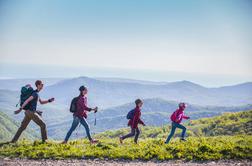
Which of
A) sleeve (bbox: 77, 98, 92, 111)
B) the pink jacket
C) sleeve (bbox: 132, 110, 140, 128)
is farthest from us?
the pink jacket

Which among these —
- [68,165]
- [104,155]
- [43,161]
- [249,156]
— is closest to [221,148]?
[249,156]

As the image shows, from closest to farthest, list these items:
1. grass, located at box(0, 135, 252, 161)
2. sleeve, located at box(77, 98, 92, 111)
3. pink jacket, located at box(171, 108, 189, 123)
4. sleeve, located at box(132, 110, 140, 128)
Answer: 1. grass, located at box(0, 135, 252, 161)
2. sleeve, located at box(77, 98, 92, 111)
3. sleeve, located at box(132, 110, 140, 128)
4. pink jacket, located at box(171, 108, 189, 123)

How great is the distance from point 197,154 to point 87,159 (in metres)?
5.41

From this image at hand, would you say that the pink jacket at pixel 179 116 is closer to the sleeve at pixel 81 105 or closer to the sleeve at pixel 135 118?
the sleeve at pixel 135 118

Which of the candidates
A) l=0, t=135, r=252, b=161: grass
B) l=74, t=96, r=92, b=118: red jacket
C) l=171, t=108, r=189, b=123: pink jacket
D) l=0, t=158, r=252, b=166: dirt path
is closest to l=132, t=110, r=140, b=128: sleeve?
l=0, t=135, r=252, b=161: grass

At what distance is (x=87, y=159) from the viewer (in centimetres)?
1571

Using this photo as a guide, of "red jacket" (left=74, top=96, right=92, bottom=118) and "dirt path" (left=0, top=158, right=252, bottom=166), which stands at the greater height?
"red jacket" (left=74, top=96, right=92, bottom=118)

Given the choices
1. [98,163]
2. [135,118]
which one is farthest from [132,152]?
[135,118]

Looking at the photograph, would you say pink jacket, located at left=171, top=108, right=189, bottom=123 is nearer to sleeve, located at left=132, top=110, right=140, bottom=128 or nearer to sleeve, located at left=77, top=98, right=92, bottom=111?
sleeve, located at left=132, top=110, right=140, bottom=128

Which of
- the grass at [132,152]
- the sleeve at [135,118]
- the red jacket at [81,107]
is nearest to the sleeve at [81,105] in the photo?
the red jacket at [81,107]

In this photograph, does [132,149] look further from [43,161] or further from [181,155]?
[43,161]

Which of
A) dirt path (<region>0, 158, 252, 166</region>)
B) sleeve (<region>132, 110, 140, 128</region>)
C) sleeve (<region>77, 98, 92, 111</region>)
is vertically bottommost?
dirt path (<region>0, 158, 252, 166</region>)

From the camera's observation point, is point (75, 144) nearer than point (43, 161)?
No

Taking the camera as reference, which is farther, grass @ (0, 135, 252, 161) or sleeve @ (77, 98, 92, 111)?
sleeve @ (77, 98, 92, 111)
